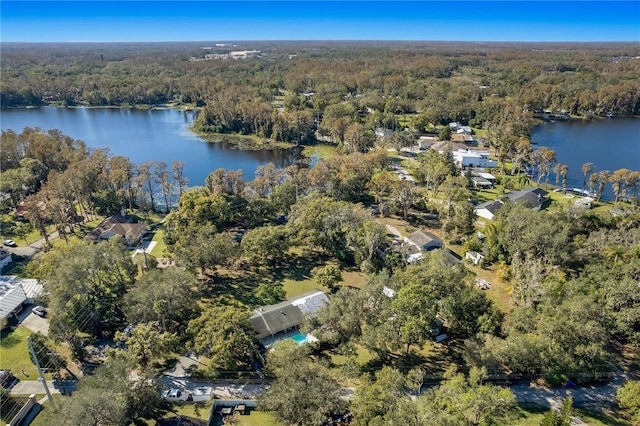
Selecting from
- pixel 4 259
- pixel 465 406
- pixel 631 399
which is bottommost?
pixel 4 259

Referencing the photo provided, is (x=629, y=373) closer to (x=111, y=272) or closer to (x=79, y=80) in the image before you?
(x=111, y=272)

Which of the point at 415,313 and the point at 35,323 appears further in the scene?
the point at 35,323

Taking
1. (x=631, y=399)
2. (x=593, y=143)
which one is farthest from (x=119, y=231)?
(x=593, y=143)

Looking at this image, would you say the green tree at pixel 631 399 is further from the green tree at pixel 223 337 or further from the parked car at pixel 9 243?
the parked car at pixel 9 243

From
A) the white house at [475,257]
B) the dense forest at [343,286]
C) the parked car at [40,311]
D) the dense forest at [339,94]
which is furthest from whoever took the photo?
the dense forest at [339,94]

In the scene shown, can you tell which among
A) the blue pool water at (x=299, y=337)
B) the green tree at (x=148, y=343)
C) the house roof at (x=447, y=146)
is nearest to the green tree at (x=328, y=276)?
the blue pool water at (x=299, y=337)

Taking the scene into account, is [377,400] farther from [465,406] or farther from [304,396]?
[465,406]

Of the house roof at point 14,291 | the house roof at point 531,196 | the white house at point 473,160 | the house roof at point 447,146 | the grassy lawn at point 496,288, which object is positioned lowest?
the grassy lawn at point 496,288

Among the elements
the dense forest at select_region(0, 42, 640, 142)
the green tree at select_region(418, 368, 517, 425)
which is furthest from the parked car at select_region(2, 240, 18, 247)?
the dense forest at select_region(0, 42, 640, 142)
